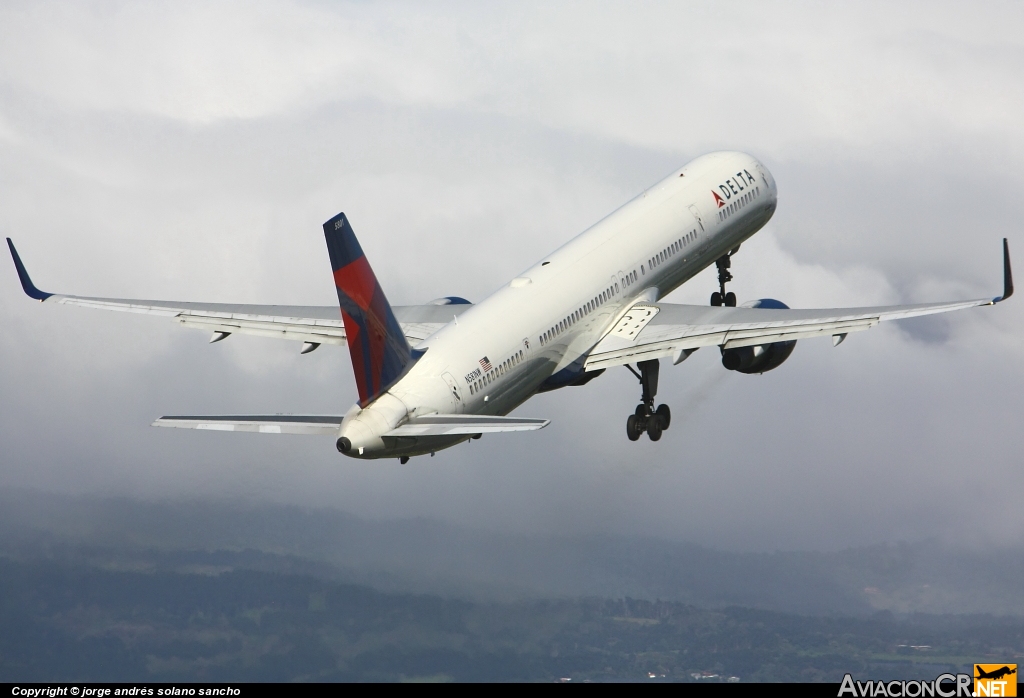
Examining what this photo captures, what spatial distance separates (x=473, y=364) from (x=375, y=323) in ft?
14.4

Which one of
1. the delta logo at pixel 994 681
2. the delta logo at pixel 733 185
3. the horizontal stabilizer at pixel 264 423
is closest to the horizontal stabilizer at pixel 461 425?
the horizontal stabilizer at pixel 264 423

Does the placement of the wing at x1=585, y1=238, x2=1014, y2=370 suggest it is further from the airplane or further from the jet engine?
the jet engine

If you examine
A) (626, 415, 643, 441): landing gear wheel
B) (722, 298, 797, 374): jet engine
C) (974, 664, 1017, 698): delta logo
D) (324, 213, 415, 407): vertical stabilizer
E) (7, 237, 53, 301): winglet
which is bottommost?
(974, 664, 1017, 698): delta logo

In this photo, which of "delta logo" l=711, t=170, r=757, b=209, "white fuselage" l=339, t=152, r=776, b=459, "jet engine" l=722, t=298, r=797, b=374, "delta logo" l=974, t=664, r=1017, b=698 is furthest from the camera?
"delta logo" l=711, t=170, r=757, b=209

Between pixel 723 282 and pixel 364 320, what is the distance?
77.2 feet

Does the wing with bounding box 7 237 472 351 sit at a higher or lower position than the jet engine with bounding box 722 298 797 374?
higher

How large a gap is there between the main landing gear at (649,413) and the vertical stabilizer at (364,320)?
12014 millimetres

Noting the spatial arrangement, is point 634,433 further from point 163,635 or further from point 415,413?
point 163,635

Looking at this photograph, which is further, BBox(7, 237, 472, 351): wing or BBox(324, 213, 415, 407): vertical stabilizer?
BBox(7, 237, 472, 351): wing

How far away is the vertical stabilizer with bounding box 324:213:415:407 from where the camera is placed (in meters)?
36.3

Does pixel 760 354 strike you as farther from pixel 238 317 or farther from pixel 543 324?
pixel 238 317

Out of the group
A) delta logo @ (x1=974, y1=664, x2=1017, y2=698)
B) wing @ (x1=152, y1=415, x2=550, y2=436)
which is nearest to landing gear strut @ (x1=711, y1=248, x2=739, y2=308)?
delta logo @ (x1=974, y1=664, x2=1017, y2=698)

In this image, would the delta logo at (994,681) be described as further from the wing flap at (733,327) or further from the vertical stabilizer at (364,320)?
the vertical stabilizer at (364,320)

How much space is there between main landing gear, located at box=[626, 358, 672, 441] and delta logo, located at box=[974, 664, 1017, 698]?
498 inches
